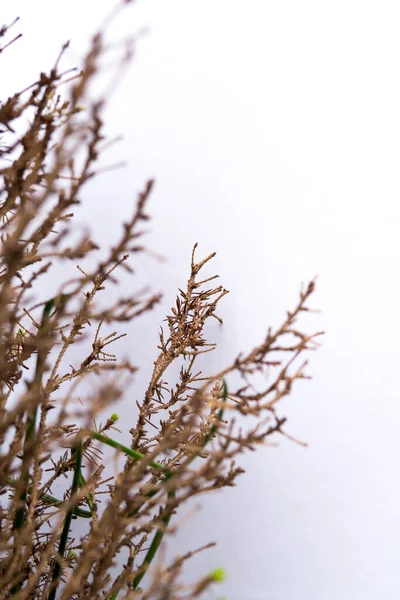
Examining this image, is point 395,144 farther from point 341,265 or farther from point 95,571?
point 95,571

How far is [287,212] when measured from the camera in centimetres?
107

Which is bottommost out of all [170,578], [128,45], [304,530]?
[170,578]

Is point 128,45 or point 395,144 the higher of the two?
point 395,144

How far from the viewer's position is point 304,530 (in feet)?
3.46

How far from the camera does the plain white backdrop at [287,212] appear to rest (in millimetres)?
1053

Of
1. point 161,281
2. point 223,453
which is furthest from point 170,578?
point 161,281

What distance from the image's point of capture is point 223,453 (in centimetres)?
26

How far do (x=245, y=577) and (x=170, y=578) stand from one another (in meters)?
0.92

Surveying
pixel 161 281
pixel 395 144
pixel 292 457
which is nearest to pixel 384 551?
pixel 292 457

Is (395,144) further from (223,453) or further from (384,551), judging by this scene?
(223,453)

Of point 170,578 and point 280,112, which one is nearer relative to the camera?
point 170,578

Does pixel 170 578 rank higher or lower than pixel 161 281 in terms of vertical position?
lower

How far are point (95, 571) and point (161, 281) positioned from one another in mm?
794

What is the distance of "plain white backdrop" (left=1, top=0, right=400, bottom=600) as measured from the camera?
105 cm
